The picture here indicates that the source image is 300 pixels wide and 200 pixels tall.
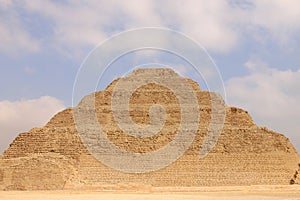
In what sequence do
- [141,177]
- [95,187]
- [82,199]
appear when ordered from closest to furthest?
[82,199] → [95,187] → [141,177]

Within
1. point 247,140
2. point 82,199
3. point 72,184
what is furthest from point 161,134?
point 82,199

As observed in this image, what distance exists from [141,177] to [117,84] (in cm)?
1687

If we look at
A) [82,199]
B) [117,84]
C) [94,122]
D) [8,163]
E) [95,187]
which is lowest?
[82,199]

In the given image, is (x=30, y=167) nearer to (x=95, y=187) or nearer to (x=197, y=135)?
(x=95, y=187)

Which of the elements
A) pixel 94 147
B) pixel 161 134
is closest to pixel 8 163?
pixel 94 147

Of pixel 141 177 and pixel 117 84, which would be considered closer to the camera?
pixel 141 177

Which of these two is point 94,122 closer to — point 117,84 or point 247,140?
point 117,84

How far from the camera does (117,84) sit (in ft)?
233

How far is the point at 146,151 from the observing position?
59.2 m

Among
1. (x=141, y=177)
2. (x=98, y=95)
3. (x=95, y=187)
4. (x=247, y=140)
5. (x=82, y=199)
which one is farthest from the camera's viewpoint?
(x=98, y=95)

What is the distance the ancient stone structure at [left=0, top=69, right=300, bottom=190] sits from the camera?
5403 cm

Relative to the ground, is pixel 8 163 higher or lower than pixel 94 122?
lower

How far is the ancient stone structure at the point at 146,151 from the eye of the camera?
54031 mm

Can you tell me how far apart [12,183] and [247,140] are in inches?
763
